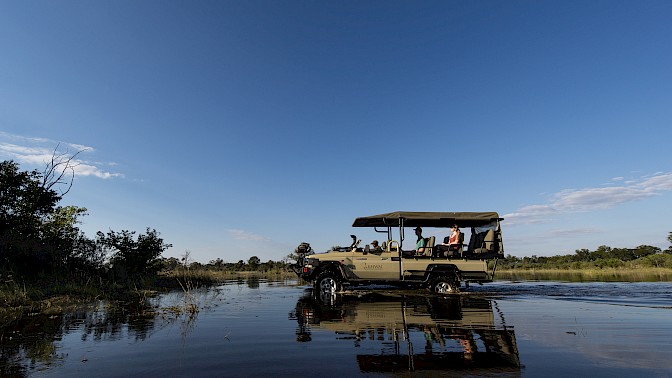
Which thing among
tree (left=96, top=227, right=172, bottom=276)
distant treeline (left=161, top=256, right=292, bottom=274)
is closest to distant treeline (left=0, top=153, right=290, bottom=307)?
tree (left=96, top=227, right=172, bottom=276)

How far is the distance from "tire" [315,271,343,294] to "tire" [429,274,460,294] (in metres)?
3.22

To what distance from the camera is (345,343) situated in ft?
16.3

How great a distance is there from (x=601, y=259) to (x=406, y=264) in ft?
168

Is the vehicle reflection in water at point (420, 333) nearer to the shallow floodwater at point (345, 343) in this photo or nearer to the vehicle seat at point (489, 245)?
the shallow floodwater at point (345, 343)

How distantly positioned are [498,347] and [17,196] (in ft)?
68.2

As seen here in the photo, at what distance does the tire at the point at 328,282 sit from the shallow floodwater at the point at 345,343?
10.2ft

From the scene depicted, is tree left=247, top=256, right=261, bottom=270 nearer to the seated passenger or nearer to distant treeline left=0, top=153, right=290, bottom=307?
distant treeline left=0, top=153, right=290, bottom=307

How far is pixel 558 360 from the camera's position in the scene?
160 inches

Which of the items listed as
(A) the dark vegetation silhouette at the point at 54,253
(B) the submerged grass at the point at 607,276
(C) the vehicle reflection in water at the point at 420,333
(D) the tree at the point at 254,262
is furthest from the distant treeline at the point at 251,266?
(C) the vehicle reflection in water at the point at 420,333

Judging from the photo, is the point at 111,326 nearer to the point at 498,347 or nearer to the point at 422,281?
the point at 498,347

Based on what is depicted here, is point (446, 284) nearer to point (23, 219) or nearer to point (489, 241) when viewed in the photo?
point (489, 241)

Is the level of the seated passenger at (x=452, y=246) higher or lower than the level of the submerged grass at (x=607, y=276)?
higher

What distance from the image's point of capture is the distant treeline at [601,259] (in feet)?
126

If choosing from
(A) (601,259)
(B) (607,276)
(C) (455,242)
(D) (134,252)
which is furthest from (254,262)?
(A) (601,259)
